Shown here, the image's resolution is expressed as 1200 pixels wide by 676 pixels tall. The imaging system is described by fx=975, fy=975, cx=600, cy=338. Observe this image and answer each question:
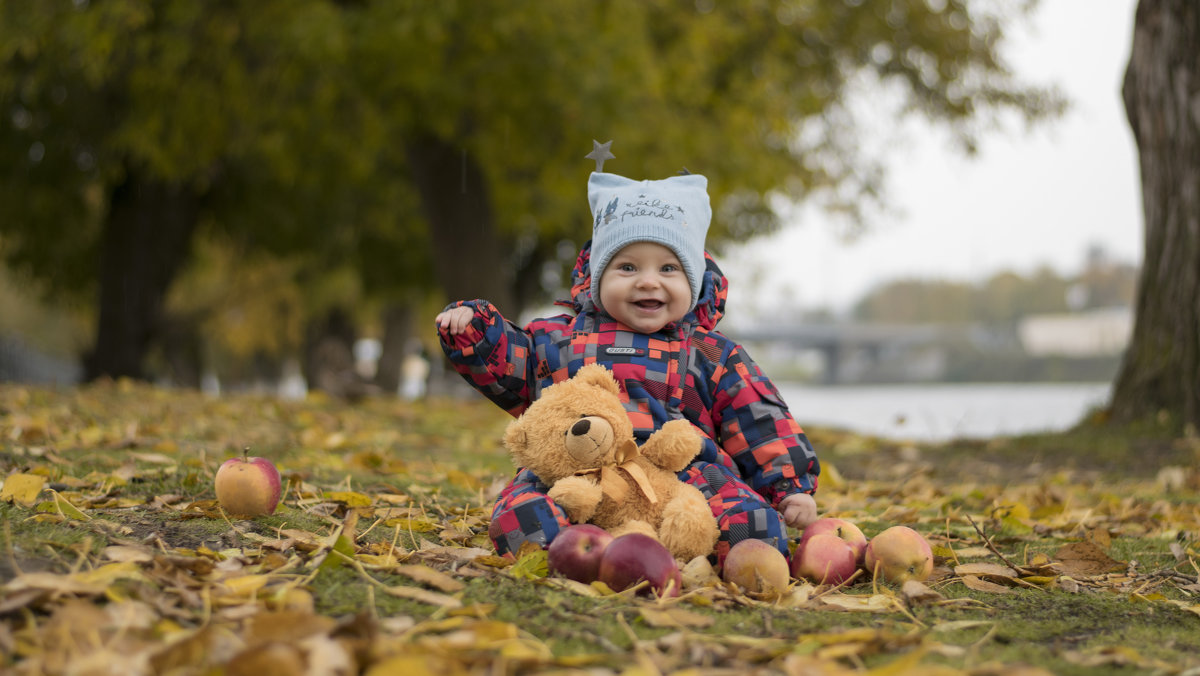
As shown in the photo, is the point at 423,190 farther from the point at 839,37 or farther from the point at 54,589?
the point at 54,589

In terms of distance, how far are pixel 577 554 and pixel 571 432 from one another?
1.10 ft

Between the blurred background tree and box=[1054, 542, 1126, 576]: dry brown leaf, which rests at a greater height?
the blurred background tree

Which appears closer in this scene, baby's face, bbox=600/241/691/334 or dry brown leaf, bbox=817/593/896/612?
dry brown leaf, bbox=817/593/896/612

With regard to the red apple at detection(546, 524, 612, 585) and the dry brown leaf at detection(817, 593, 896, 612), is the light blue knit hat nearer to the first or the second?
the red apple at detection(546, 524, 612, 585)

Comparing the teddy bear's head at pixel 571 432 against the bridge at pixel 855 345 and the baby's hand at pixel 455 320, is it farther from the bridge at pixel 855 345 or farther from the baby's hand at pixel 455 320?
the bridge at pixel 855 345

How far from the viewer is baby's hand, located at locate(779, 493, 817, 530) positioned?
2824mm

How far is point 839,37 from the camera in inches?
528

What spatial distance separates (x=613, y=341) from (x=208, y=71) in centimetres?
1004

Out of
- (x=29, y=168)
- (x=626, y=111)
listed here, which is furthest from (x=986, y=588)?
(x=29, y=168)

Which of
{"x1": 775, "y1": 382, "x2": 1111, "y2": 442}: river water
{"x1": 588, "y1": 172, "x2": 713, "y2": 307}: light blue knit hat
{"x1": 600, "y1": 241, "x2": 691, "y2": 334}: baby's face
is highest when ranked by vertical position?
{"x1": 588, "y1": 172, "x2": 713, "y2": 307}: light blue knit hat

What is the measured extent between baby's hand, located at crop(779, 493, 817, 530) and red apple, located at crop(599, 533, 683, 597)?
66cm

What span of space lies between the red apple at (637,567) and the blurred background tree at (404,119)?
284 inches

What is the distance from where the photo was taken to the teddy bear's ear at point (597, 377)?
8.79 feet

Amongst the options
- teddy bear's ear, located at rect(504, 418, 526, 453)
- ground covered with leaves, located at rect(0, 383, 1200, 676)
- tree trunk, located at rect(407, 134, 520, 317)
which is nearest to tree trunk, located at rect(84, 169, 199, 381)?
tree trunk, located at rect(407, 134, 520, 317)
